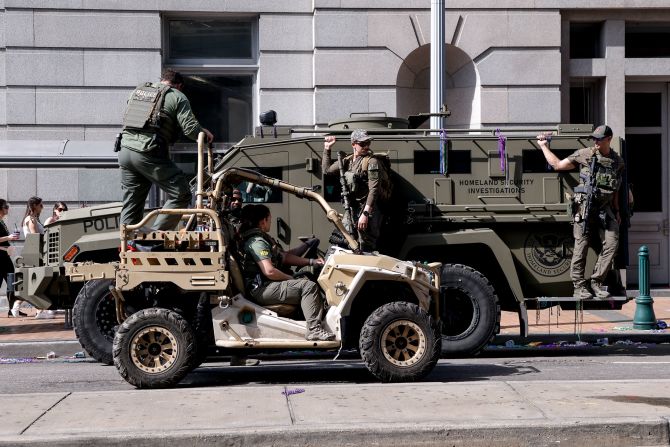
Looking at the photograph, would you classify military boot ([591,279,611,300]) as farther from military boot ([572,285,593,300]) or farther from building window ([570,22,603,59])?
building window ([570,22,603,59])

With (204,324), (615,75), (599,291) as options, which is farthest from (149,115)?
(615,75)

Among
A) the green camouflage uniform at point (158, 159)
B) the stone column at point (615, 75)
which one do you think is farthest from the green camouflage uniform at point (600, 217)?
the stone column at point (615, 75)

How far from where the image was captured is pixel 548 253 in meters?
11.6

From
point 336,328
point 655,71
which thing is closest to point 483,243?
point 336,328

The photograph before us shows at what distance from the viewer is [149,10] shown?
18.0 m

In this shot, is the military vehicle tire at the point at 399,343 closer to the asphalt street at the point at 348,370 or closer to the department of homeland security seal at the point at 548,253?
the asphalt street at the point at 348,370

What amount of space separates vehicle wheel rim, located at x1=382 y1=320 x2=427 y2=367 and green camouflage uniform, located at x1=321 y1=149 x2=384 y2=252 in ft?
6.80

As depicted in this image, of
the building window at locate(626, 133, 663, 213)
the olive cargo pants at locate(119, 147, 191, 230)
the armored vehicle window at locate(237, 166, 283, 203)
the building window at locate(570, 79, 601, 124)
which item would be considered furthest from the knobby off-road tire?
the building window at locate(626, 133, 663, 213)

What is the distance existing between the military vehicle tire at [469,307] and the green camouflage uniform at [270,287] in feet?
7.47

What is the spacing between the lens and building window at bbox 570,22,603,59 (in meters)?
18.9

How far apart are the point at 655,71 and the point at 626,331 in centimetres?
676

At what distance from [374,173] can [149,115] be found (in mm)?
2274

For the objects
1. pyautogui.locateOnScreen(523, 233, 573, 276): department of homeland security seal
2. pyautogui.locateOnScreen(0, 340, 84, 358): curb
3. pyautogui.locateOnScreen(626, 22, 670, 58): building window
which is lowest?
pyautogui.locateOnScreen(0, 340, 84, 358): curb

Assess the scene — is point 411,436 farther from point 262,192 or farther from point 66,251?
point 66,251
